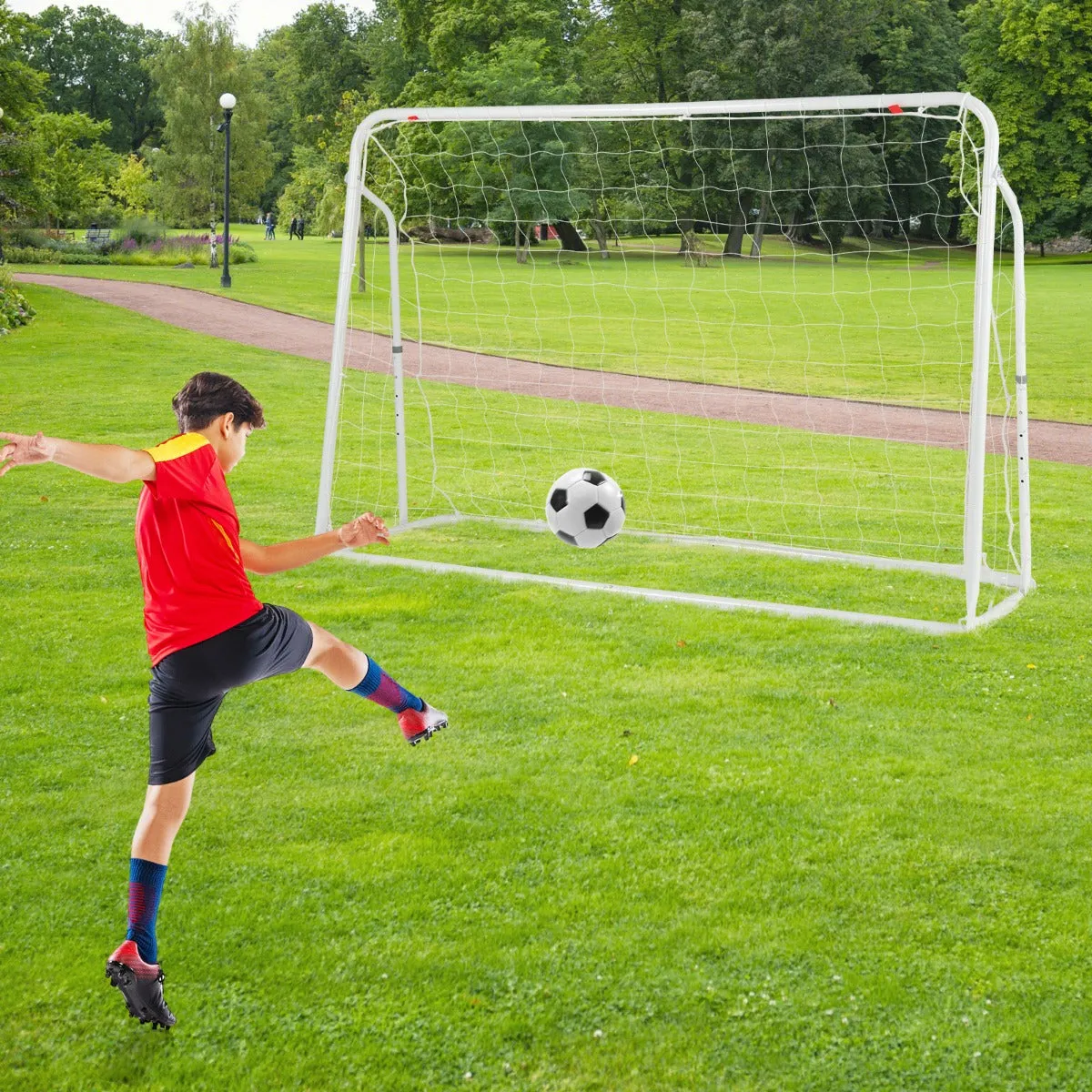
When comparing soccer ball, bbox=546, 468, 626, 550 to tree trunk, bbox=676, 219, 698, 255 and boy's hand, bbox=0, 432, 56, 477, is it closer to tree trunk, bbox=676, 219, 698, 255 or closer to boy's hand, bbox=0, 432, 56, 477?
boy's hand, bbox=0, 432, 56, 477

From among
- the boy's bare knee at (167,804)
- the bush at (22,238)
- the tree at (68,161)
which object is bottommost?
the boy's bare knee at (167,804)

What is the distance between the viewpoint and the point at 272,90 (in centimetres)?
10381

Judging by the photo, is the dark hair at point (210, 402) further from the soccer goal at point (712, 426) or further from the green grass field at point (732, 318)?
the green grass field at point (732, 318)

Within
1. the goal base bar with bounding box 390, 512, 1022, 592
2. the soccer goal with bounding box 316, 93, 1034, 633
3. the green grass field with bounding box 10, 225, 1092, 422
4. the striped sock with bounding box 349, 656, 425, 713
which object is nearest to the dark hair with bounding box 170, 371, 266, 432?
the striped sock with bounding box 349, 656, 425, 713

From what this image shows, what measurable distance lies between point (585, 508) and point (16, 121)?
1068 inches

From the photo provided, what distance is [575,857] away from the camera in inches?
192

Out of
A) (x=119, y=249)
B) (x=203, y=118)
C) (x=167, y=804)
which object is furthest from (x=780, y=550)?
(x=203, y=118)

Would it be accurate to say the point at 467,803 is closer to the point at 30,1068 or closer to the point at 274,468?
the point at 30,1068

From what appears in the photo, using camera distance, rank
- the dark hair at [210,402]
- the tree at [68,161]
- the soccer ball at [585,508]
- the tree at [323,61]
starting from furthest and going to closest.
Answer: the tree at [323,61]
the tree at [68,161]
the soccer ball at [585,508]
the dark hair at [210,402]

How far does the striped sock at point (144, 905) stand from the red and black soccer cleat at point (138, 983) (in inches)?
0.9

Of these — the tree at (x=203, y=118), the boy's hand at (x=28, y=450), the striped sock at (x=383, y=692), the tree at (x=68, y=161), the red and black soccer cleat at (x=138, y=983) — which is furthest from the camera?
the tree at (x=203, y=118)

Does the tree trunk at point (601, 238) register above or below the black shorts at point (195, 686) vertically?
above

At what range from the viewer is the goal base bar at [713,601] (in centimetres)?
798

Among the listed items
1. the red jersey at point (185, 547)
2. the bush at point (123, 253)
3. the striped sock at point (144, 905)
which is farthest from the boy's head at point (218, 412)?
the bush at point (123, 253)
